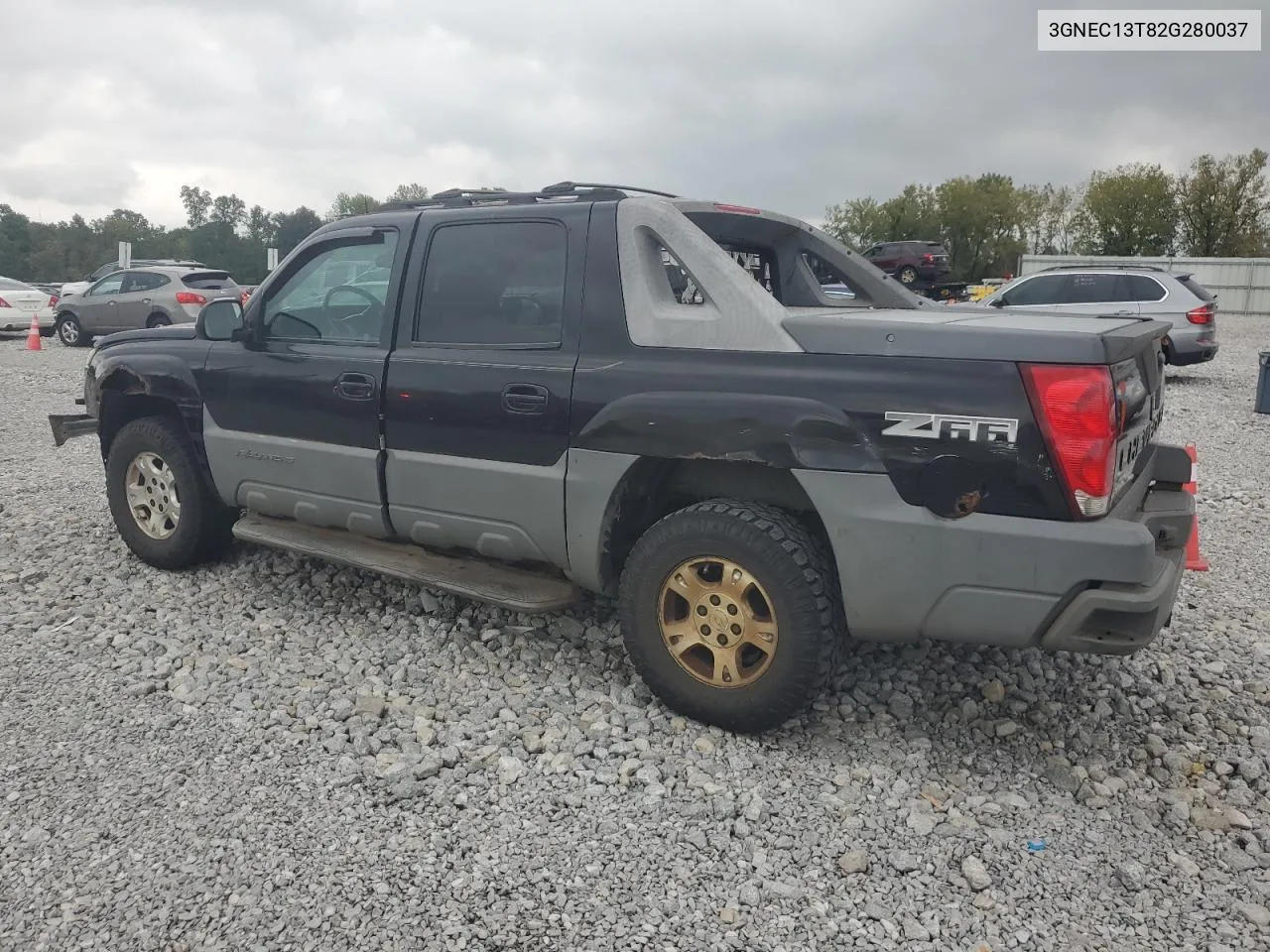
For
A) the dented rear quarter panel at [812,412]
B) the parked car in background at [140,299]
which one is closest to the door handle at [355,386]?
the dented rear quarter panel at [812,412]

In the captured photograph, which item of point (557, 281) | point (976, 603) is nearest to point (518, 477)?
point (557, 281)

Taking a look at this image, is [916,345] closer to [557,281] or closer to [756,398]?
[756,398]

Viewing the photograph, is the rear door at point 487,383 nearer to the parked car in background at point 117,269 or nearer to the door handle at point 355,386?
the door handle at point 355,386

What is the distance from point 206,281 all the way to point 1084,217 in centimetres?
5898

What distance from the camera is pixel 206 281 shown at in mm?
17484

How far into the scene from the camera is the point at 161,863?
274 centimetres

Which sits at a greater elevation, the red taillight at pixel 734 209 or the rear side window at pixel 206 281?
the rear side window at pixel 206 281

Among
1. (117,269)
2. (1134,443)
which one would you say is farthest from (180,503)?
(117,269)

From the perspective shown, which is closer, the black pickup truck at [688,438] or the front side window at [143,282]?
the black pickup truck at [688,438]

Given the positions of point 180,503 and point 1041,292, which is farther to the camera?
point 1041,292

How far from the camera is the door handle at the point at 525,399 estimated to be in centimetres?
359

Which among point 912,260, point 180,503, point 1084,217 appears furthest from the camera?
point 1084,217

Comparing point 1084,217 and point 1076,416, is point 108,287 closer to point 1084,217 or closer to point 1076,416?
point 1076,416

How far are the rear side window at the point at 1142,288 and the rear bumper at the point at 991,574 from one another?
11.7 meters
